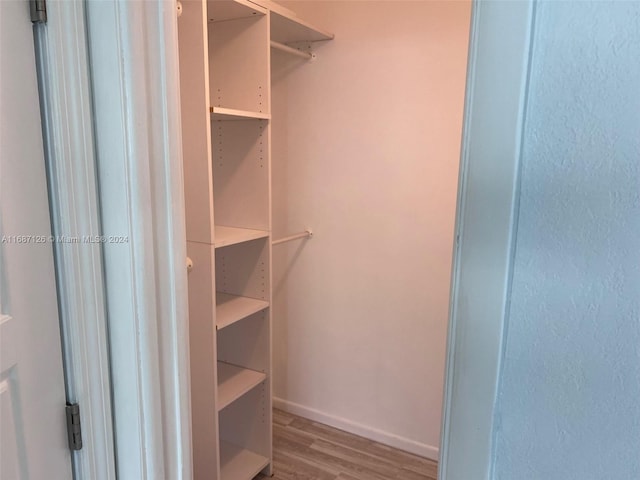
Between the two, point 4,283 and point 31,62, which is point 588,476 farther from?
point 31,62

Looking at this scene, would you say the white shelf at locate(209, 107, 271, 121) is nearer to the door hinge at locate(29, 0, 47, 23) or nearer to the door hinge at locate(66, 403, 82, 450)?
the door hinge at locate(29, 0, 47, 23)

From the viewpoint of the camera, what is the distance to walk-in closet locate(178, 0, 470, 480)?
75.3 inches

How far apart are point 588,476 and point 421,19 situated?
1.98 metres

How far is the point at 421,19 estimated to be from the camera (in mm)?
2078

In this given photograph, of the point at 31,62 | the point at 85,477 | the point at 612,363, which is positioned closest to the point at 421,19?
the point at 31,62

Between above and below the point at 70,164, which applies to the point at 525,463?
below

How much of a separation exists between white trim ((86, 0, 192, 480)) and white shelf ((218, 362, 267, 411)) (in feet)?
2.81

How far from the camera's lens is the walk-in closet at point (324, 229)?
6.28 ft

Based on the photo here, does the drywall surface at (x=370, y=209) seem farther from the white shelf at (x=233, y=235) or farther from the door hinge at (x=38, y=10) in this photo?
the door hinge at (x=38, y=10)

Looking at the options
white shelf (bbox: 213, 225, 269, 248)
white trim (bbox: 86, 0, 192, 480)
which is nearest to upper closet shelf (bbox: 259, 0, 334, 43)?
white shelf (bbox: 213, 225, 269, 248)

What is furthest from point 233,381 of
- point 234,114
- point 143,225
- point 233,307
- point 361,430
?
point 143,225

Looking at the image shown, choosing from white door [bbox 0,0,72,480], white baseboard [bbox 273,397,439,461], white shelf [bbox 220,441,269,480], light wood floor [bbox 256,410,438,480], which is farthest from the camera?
white baseboard [bbox 273,397,439,461]

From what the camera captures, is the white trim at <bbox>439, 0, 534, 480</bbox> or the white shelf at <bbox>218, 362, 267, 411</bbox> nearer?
the white trim at <bbox>439, 0, 534, 480</bbox>

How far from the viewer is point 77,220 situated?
3.13 ft
